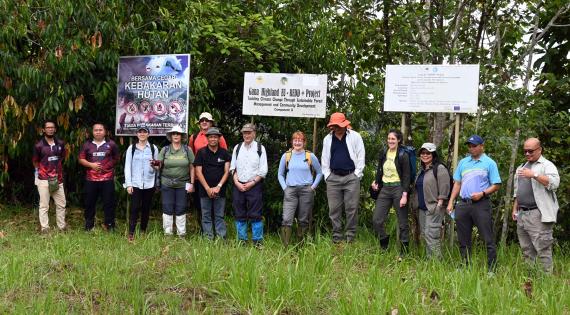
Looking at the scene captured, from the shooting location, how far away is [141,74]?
8477mm

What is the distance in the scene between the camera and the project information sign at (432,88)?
7.15 metres

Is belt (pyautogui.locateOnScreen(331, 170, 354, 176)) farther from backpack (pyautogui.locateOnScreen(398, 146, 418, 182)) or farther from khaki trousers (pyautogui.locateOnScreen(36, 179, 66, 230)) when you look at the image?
khaki trousers (pyautogui.locateOnScreen(36, 179, 66, 230))

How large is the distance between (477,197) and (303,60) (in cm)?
495

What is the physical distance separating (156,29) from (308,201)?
3.75 meters

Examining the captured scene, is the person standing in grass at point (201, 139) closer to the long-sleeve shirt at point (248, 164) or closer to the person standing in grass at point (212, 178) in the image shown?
the person standing in grass at point (212, 178)

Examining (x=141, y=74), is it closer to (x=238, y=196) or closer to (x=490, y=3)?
(x=238, y=196)

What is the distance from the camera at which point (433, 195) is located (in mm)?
6762

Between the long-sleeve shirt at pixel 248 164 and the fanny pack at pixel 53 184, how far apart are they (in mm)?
2625

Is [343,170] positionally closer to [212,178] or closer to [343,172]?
[343,172]

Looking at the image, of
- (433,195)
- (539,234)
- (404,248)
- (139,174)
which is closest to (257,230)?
(139,174)

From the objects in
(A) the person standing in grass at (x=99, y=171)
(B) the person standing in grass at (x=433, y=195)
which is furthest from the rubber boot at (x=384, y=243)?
(A) the person standing in grass at (x=99, y=171)

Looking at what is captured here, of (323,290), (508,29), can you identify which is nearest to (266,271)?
(323,290)

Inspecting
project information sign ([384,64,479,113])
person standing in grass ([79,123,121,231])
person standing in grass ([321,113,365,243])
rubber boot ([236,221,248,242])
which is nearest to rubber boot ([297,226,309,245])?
person standing in grass ([321,113,365,243])

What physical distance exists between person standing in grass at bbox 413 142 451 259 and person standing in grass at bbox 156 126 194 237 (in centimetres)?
310
